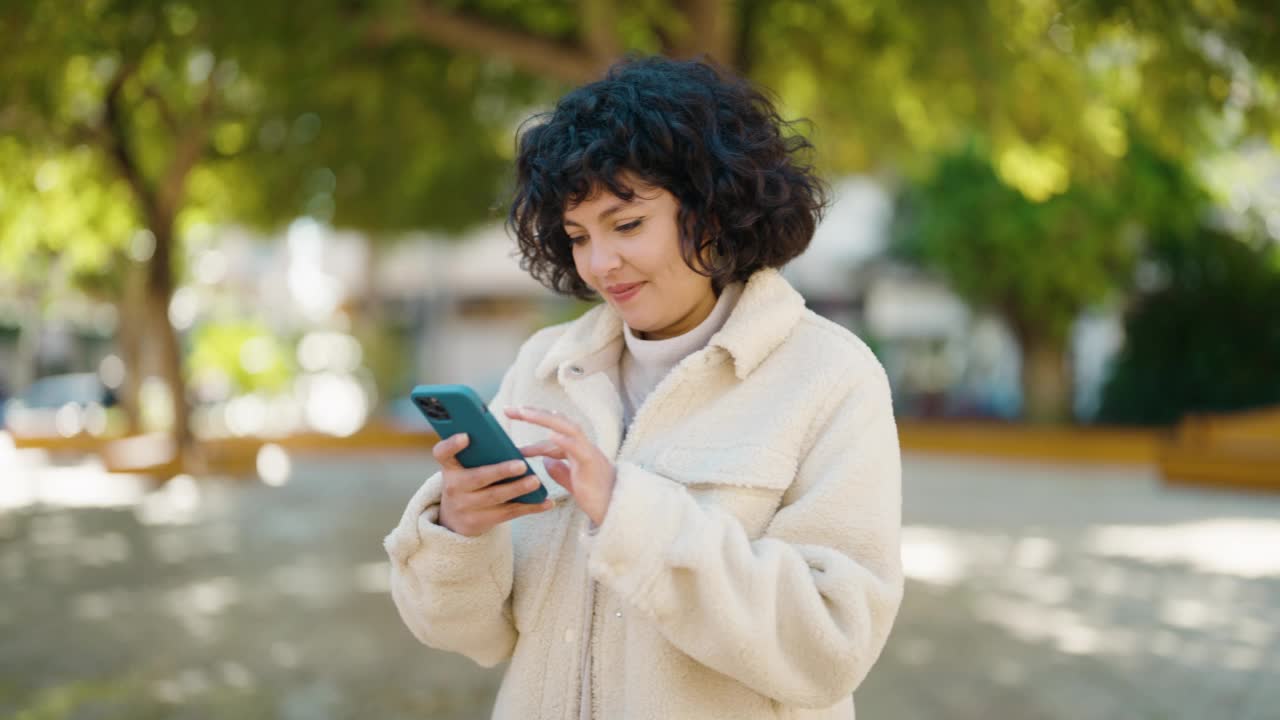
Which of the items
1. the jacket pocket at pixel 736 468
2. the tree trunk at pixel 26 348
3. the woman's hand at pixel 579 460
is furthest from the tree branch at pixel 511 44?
the tree trunk at pixel 26 348

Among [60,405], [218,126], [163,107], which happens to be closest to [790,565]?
[163,107]

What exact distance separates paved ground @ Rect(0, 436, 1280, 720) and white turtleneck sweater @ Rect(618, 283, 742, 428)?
4.21m

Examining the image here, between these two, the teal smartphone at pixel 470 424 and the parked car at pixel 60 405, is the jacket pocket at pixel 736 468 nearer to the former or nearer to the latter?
the teal smartphone at pixel 470 424

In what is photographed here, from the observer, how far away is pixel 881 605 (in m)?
1.98

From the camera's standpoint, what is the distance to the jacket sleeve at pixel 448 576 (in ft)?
6.88

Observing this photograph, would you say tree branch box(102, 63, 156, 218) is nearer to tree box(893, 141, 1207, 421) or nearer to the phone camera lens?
tree box(893, 141, 1207, 421)

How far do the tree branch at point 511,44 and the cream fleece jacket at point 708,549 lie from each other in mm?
6978

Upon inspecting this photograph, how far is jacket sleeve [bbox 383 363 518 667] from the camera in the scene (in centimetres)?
210

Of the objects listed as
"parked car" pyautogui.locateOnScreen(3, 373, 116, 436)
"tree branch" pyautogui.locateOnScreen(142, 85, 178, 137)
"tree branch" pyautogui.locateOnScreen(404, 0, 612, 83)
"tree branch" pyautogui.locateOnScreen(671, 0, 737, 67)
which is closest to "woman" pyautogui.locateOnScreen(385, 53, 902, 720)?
"tree branch" pyautogui.locateOnScreen(671, 0, 737, 67)

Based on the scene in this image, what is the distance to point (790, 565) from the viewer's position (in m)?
1.89

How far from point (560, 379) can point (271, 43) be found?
288 inches

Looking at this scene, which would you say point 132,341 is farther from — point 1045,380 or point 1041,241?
point 1045,380

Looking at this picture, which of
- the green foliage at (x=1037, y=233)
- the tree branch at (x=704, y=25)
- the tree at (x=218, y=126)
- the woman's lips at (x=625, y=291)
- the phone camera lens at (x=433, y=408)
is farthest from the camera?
the green foliage at (x=1037, y=233)

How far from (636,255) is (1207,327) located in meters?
23.3
